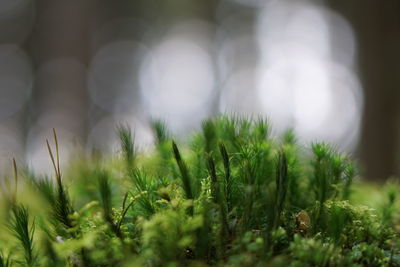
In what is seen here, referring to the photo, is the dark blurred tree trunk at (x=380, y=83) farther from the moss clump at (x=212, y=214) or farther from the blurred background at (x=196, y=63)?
the blurred background at (x=196, y=63)

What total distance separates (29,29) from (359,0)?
14.0 meters

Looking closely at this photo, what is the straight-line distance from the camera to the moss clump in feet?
2.74

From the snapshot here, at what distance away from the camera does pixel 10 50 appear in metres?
17.1

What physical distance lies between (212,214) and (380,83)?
6.10m

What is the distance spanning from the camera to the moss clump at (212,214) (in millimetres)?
835

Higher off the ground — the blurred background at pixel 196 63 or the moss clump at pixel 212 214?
the blurred background at pixel 196 63

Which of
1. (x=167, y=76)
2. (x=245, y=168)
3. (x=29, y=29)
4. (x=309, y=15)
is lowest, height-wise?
(x=245, y=168)

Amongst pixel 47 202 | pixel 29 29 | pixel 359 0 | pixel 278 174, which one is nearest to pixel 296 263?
pixel 278 174

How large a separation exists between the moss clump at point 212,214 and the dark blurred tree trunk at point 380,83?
16.9ft

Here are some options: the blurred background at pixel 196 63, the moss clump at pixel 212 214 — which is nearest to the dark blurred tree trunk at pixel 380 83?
the moss clump at pixel 212 214

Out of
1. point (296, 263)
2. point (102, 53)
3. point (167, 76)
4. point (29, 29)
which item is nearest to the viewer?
point (296, 263)

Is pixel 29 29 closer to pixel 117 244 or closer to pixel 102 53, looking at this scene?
pixel 102 53

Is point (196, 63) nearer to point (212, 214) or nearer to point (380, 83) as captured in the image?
point (380, 83)

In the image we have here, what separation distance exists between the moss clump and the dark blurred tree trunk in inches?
203
